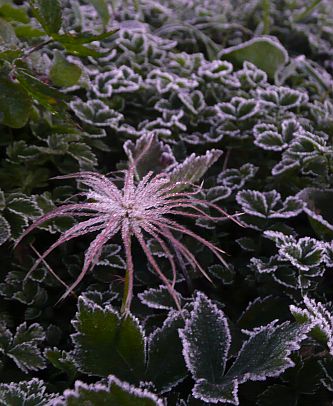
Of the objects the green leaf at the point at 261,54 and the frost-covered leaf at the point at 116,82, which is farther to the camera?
the green leaf at the point at 261,54

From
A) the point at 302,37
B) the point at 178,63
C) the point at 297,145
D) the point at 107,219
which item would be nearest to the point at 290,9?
the point at 302,37

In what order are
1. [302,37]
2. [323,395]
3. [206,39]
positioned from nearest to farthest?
[323,395] < [206,39] < [302,37]

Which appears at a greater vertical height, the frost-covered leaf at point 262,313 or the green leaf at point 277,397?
the frost-covered leaf at point 262,313

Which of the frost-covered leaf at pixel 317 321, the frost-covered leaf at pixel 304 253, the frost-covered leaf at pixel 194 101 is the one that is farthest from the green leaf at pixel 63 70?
the frost-covered leaf at pixel 317 321

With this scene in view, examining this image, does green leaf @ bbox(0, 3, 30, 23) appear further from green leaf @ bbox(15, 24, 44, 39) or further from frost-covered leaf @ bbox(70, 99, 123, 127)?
frost-covered leaf @ bbox(70, 99, 123, 127)

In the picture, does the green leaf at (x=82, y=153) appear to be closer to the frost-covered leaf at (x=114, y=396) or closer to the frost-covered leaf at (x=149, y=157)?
the frost-covered leaf at (x=149, y=157)

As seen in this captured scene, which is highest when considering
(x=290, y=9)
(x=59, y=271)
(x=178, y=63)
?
(x=290, y=9)

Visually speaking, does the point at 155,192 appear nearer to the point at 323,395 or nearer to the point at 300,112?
the point at 323,395
